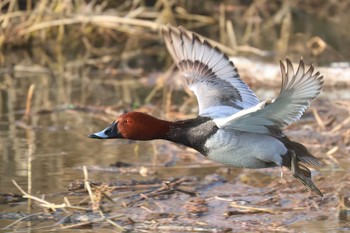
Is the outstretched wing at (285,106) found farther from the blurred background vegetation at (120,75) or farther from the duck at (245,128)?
the blurred background vegetation at (120,75)

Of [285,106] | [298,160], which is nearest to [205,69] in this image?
[298,160]

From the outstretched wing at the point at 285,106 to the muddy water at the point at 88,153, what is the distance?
716mm

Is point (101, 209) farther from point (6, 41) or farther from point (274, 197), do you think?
point (6, 41)

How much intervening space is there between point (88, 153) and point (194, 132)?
106 inches

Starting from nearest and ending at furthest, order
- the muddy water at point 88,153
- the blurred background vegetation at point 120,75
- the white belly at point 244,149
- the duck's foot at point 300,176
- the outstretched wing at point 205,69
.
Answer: the white belly at point 244,149
the duck's foot at point 300,176
the muddy water at point 88,153
the outstretched wing at point 205,69
the blurred background vegetation at point 120,75

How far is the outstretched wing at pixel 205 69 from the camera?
6.96m

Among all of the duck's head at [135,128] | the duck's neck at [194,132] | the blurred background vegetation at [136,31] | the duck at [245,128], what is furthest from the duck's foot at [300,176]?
the blurred background vegetation at [136,31]

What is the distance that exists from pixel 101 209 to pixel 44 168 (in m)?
1.62

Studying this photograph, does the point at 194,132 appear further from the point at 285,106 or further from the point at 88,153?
the point at 88,153

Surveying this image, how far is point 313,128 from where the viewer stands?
9023mm

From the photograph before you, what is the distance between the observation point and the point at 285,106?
578cm

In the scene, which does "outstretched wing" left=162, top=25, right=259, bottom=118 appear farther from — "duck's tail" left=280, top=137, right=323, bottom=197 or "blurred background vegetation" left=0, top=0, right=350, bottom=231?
"blurred background vegetation" left=0, top=0, right=350, bottom=231

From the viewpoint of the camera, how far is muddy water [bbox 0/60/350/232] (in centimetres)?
665

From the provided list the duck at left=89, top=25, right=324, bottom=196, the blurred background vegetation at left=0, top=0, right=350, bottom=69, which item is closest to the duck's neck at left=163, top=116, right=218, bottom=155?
the duck at left=89, top=25, right=324, bottom=196
